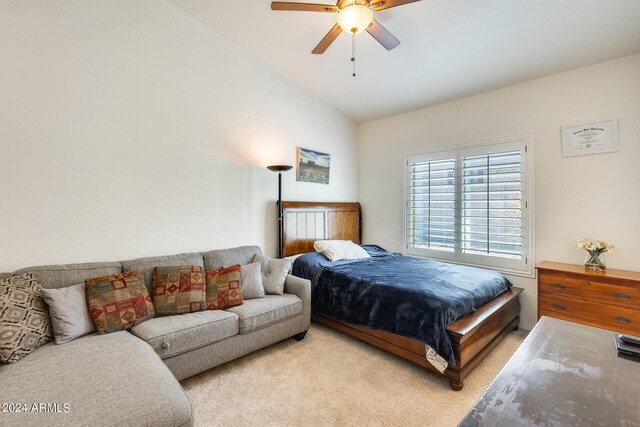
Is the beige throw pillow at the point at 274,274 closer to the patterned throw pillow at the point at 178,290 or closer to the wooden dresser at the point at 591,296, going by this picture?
the patterned throw pillow at the point at 178,290

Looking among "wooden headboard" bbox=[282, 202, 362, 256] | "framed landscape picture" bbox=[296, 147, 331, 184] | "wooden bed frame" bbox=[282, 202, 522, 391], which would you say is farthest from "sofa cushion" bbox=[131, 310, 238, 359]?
"framed landscape picture" bbox=[296, 147, 331, 184]

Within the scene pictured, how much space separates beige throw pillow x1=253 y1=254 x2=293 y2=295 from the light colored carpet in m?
0.54

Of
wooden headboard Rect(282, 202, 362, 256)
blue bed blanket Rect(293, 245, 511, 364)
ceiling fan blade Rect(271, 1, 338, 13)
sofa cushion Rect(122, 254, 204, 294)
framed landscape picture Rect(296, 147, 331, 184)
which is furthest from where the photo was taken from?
framed landscape picture Rect(296, 147, 331, 184)

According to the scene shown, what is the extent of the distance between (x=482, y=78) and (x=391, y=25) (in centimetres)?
133

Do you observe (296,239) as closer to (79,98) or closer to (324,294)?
(324,294)

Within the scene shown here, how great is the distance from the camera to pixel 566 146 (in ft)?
9.84

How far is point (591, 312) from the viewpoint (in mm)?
2549

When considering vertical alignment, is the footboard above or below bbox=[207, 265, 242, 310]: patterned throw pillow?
below

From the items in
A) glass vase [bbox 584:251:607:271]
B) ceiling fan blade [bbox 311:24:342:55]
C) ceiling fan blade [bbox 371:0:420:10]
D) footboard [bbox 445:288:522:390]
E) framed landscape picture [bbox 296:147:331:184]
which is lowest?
footboard [bbox 445:288:522:390]

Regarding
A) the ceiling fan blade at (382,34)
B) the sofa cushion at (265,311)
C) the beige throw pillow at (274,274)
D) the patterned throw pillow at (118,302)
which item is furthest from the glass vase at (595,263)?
the patterned throw pillow at (118,302)

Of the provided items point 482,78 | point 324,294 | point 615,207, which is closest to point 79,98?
point 324,294

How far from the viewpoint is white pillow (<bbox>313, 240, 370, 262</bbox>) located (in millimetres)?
3613

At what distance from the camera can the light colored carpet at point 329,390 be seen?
1863 millimetres

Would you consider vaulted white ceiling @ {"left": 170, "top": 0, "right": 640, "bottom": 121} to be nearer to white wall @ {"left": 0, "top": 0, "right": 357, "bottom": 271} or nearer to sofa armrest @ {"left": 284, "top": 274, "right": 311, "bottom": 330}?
white wall @ {"left": 0, "top": 0, "right": 357, "bottom": 271}
